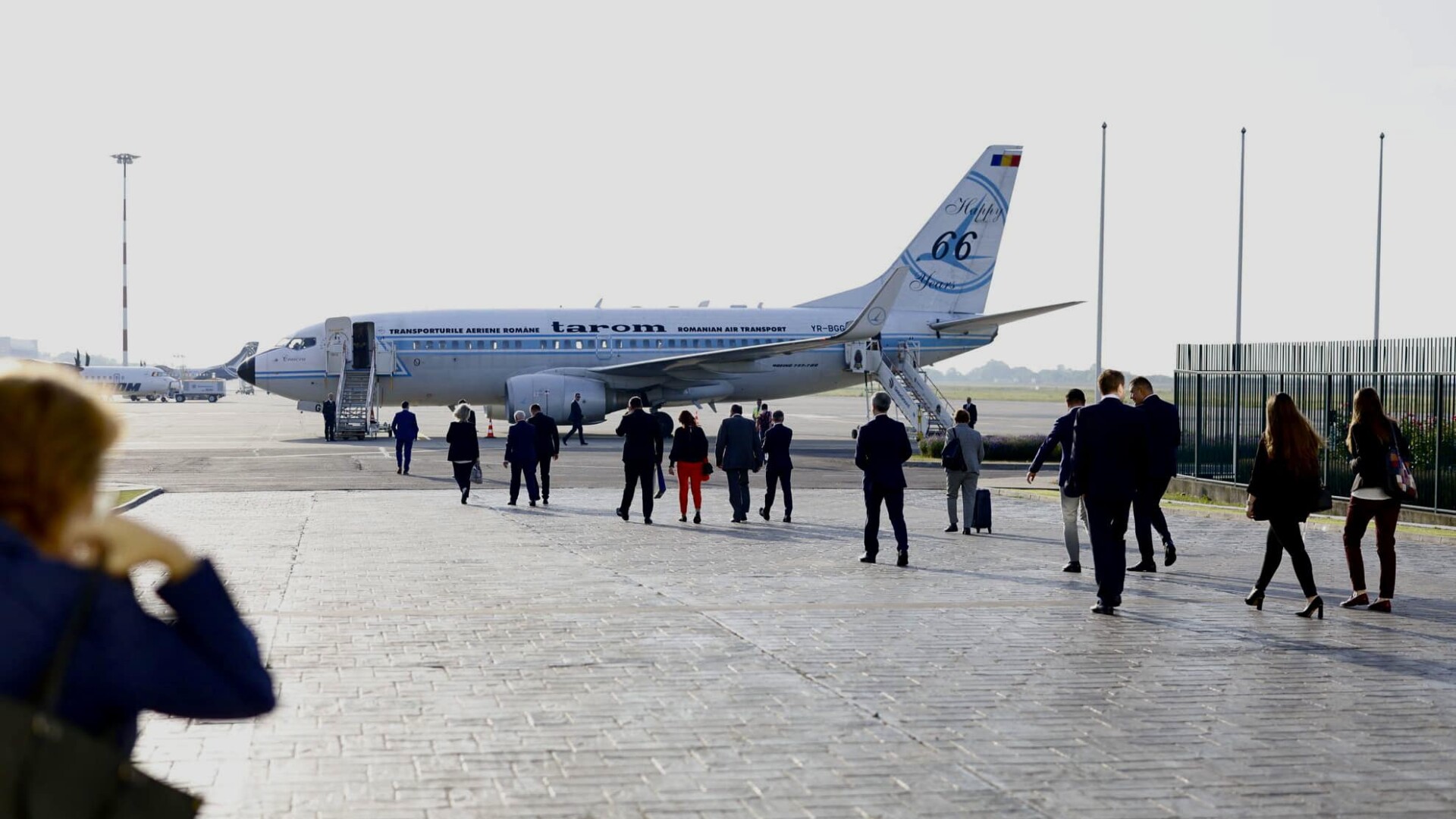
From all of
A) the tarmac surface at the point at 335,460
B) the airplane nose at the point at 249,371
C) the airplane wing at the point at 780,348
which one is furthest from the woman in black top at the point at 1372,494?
the airplane nose at the point at 249,371

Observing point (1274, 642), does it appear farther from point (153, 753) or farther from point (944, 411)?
point (944, 411)

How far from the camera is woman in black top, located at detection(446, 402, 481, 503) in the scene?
21344mm

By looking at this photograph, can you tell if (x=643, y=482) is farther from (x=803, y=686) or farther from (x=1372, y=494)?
(x=803, y=686)

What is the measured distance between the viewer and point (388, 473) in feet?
89.4

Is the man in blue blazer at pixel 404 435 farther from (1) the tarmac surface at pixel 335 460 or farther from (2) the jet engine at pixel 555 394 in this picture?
(2) the jet engine at pixel 555 394

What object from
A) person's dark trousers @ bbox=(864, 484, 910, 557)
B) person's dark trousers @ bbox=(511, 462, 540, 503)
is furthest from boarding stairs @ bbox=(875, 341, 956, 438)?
person's dark trousers @ bbox=(864, 484, 910, 557)

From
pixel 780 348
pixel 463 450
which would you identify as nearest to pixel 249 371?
pixel 780 348

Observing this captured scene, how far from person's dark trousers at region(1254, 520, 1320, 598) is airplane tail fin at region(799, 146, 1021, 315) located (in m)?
32.7

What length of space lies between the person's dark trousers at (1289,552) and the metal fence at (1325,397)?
8686mm

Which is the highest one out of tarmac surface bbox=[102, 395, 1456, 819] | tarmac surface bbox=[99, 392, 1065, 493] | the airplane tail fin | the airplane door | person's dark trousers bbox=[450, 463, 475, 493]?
the airplane tail fin

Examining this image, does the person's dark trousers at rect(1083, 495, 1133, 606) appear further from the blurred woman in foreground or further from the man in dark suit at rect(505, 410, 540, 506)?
the man in dark suit at rect(505, 410, 540, 506)

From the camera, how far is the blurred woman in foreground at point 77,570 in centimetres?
240

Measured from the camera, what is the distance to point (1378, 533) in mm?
11281

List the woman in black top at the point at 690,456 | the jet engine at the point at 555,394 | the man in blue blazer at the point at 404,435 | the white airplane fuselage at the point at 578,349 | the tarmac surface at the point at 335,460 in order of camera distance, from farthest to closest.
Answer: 1. the white airplane fuselage at the point at 578,349
2. the jet engine at the point at 555,394
3. the man in blue blazer at the point at 404,435
4. the tarmac surface at the point at 335,460
5. the woman in black top at the point at 690,456
